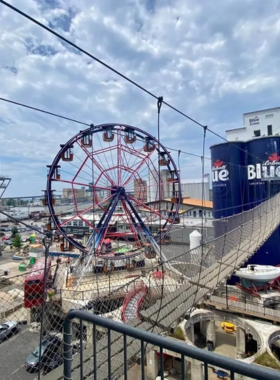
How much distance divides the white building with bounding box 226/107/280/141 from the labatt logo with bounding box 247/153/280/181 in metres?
2.07

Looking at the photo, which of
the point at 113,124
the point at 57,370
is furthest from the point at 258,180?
the point at 57,370

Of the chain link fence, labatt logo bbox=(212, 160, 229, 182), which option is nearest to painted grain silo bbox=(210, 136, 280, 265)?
labatt logo bbox=(212, 160, 229, 182)

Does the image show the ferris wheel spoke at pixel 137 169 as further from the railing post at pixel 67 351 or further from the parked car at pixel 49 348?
the railing post at pixel 67 351

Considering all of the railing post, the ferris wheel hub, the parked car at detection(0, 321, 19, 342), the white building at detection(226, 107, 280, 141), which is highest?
the white building at detection(226, 107, 280, 141)

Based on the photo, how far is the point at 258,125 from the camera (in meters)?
9.39

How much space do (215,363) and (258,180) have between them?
7496mm

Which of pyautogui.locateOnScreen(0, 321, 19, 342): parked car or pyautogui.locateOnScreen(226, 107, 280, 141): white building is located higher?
pyautogui.locateOnScreen(226, 107, 280, 141): white building

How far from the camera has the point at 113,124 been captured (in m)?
6.83

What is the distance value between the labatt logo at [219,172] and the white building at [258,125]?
7.24ft

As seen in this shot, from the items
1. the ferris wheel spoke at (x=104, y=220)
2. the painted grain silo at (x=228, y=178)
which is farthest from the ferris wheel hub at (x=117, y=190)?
the painted grain silo at (x=228, y=178)

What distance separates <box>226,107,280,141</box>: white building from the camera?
9.04 metres

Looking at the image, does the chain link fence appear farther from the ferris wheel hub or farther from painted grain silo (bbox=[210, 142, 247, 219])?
the ferris wheel hub

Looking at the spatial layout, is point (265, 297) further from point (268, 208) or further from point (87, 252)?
point (87, 252)

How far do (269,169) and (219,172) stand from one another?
4.43ft
